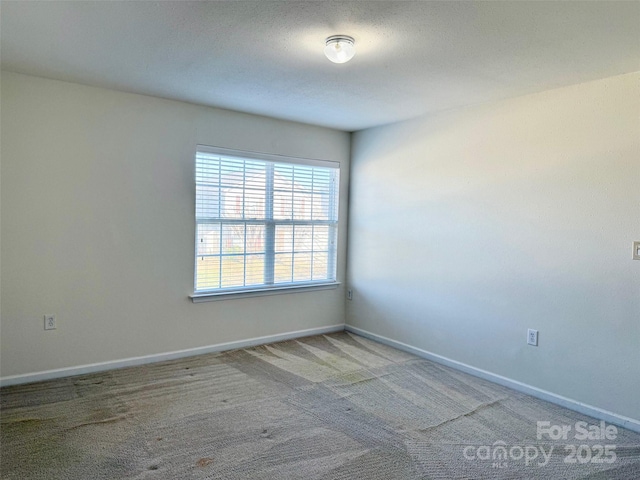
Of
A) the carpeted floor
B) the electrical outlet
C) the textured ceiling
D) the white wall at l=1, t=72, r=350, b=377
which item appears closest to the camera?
the textured ceiling

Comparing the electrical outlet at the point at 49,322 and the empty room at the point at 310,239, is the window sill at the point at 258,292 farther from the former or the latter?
the electrical outlet at the point at 49,322

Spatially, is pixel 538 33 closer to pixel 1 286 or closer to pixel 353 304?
pixel 353 304

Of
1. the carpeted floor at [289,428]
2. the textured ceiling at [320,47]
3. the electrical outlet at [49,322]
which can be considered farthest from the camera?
the electrical outlet at [49,322]

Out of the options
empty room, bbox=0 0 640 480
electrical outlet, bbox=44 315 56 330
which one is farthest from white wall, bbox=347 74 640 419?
electrical outlet, bbox=44 315 56 330

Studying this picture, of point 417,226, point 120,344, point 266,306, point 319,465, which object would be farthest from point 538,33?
point 120,344

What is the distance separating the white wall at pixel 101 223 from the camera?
3.14 metres

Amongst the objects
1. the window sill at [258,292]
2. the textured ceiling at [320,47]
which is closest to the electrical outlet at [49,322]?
the window sill at [258,292]

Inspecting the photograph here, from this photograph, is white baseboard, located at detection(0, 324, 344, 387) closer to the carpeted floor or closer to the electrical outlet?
the carpeted floor

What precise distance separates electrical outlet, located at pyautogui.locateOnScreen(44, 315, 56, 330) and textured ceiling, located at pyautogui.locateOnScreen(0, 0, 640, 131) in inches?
68.0

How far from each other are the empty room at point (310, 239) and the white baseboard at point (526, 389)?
2 cm

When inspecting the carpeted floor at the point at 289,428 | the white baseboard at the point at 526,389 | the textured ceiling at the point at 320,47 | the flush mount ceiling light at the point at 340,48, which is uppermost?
the textured ceiling at the point at 320,47

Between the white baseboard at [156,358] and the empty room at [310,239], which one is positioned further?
the white baseboard at [156,358]

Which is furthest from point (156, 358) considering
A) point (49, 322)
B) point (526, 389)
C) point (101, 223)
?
point (526, 389)

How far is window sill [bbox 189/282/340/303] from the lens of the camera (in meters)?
3.96
